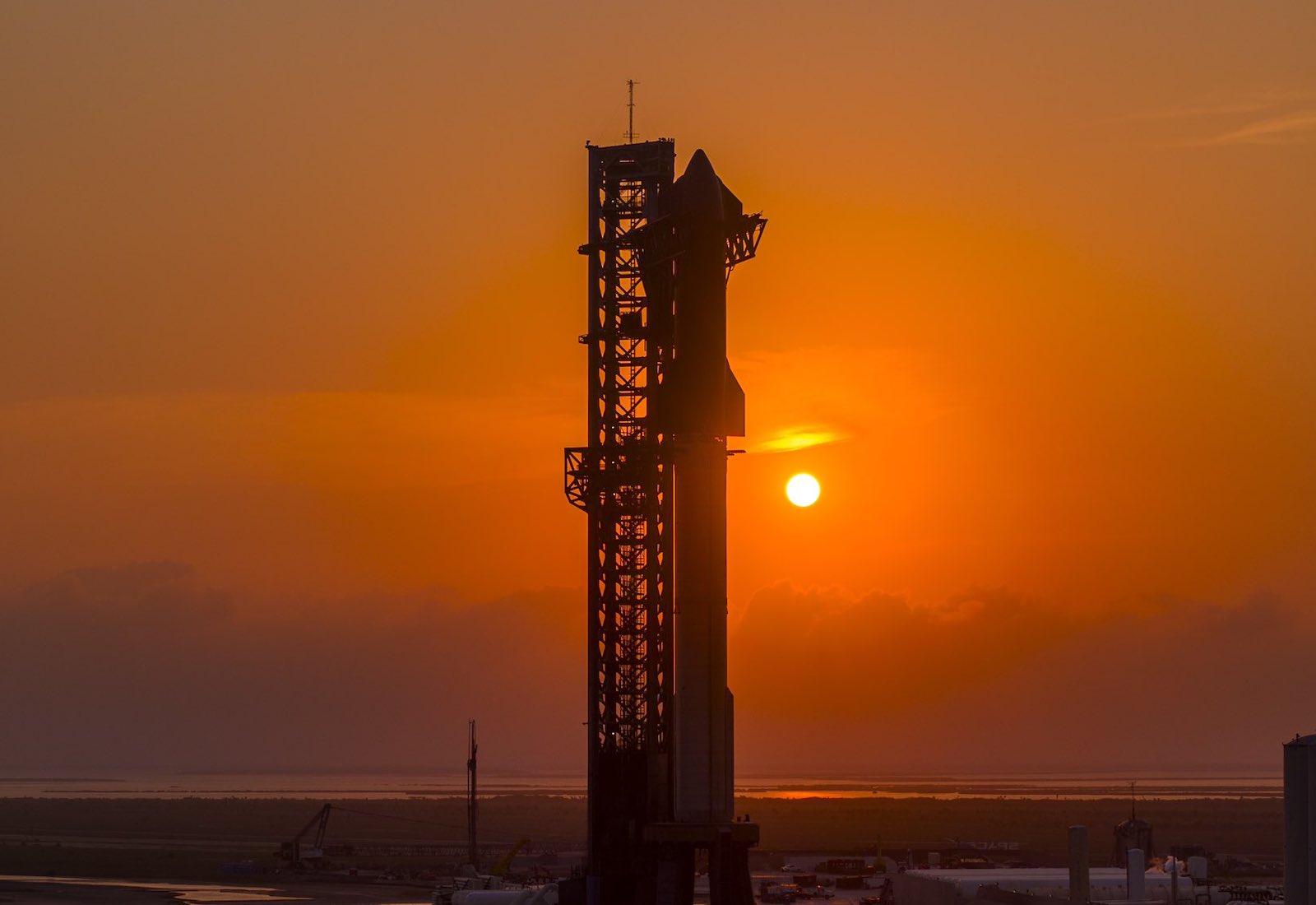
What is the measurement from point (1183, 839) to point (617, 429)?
425ft

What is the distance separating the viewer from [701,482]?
73.7m

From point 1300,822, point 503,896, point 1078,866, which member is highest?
point 1300,822

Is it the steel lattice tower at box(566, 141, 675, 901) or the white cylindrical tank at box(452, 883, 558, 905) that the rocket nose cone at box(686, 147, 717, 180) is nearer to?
the steel lattice tower at box(566, 141, 675, 901)

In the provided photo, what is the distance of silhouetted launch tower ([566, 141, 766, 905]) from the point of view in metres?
72.2

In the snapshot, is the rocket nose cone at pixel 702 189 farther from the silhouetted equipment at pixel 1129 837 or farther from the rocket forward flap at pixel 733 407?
the silhouetted equipment at pixel 1129 837

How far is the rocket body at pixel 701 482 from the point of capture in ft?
237

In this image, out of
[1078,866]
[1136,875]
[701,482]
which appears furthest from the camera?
[1136,875]

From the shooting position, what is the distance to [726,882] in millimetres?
70375

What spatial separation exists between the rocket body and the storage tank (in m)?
22.8

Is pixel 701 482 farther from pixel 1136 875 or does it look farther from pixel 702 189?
pixel 1136 875

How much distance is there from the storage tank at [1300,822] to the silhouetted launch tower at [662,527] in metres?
21.6

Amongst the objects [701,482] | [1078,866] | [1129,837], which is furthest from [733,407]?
[1129,837]

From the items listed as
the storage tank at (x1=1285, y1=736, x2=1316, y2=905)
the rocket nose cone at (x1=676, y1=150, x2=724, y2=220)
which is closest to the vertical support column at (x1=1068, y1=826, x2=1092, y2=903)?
the storage tank at (x1=1285, y1=736, x2=1316, y2=905)

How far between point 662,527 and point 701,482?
1024 cm
